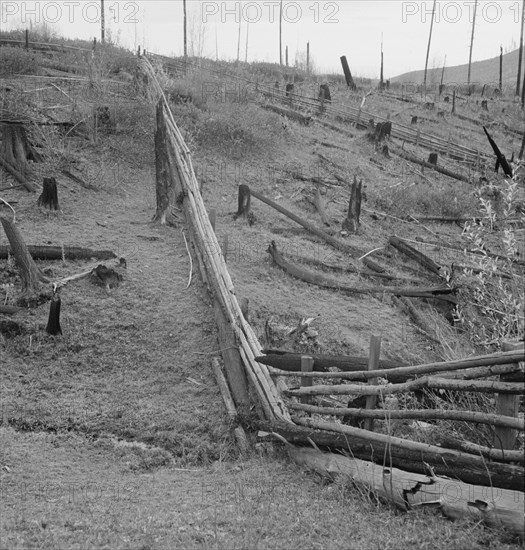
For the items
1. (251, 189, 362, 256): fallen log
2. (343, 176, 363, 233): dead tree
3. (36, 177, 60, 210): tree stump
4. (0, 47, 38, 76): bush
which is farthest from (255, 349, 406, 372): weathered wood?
(0, 47, 38, 76): bush

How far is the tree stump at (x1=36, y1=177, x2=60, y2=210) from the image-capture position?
9695 millimetres

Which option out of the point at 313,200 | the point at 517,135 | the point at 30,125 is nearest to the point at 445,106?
the point at 517,135

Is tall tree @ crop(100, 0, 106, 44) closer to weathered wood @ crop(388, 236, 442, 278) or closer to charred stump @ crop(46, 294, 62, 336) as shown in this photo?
weathered wood @ crop(388, 236, 442, 278)

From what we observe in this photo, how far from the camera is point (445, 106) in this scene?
28.5 meters

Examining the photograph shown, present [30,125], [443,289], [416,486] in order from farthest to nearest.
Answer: [30,125], [443,289], [416,486]

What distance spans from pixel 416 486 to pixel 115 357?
358 centimetres

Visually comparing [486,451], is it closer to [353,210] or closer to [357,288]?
[357,288]

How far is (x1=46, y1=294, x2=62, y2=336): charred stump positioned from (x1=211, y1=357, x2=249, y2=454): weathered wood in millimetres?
1445

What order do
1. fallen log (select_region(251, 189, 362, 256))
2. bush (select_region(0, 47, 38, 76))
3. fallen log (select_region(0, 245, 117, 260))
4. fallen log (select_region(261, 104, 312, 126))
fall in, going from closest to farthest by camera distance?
1. fallen log (select_region(0, 245, 117, 260))
2. fallen log (select_region(251, 189, 362, 256))
3. bush (select_region(0, 47, 38, 76))
4. fallen log (select_region(261, 104, 312, 126))

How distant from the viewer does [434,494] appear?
4.10 meters

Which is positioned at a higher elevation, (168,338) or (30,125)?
(30,125)

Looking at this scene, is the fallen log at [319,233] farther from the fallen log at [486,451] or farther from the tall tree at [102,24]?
the tall tree at [102,24]

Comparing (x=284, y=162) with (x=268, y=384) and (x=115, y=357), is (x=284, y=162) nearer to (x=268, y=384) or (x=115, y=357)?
(x=115, y=357)

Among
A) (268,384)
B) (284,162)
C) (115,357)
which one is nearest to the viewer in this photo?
(268,384)
